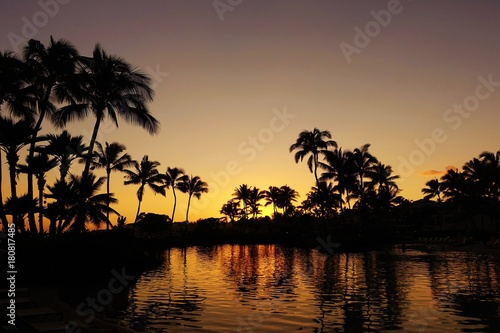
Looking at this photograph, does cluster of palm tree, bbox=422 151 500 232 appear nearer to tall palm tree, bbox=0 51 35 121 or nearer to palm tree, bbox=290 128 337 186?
palm tree, bbox=290 128 337 186

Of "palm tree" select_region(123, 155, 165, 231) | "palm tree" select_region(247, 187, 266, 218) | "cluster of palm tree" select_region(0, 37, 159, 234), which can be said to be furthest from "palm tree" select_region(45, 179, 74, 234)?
"palm tree" select_region(247, 187, 266, 218)

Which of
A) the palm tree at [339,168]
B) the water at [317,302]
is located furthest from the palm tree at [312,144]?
the water at [317,302]

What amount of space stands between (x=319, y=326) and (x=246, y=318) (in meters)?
2.47

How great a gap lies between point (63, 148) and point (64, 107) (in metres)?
2.83

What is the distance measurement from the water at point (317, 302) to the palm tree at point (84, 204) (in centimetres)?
511

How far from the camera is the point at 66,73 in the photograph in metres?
26.6

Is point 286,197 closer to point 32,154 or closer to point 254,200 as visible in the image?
point 254,200

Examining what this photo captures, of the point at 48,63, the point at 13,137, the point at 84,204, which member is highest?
the point at 48,63


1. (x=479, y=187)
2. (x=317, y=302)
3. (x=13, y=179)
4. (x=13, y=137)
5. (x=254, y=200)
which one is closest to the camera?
(x=317, y=302)

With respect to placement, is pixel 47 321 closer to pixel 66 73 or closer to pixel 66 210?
pixel 66 210

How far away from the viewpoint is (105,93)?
26656 millimetres

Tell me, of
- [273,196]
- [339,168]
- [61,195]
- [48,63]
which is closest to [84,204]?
[61,195]

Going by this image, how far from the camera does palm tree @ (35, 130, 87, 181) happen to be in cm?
2772

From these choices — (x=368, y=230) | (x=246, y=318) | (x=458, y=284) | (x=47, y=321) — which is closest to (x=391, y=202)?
(x=368, y=230)
